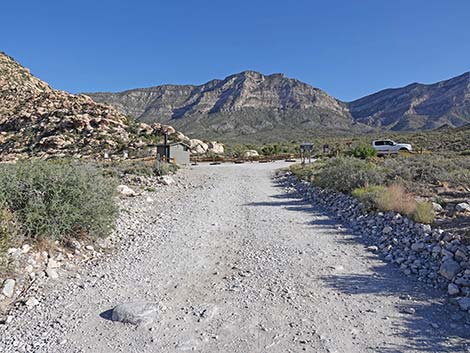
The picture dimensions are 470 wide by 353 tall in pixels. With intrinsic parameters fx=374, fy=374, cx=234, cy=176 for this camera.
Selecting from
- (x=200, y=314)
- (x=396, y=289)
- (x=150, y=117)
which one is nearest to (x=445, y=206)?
(x=396, y=289)

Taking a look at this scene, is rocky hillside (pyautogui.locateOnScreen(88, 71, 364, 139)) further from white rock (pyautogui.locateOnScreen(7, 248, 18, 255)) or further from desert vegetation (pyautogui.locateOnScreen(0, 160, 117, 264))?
white rock (pyautogui.locateOnScreen(7, 248, 18, 255))

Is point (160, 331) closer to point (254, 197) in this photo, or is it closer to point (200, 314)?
point (200, 314)

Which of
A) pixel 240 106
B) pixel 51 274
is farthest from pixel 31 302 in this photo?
pixel 240 106

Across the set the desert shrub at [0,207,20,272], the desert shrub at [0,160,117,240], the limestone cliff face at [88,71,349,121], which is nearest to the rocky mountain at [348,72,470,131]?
the limestone cliff face at [88,71,349,121]

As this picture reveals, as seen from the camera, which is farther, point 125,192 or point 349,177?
→ point 125,192

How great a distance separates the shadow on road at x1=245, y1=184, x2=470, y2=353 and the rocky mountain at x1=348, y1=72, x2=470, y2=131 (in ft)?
391

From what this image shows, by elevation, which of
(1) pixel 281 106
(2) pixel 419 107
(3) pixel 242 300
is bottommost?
(3) pixel 242 300

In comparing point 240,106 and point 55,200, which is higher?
point 240,106

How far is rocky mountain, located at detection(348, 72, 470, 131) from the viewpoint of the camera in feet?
390

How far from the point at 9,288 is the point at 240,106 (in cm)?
13404

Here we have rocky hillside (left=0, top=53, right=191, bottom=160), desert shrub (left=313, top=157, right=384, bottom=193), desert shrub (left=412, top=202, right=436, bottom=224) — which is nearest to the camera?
desert shrub (left=412, top=202, right=436, bottom=224)

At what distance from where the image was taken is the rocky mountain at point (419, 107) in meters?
119

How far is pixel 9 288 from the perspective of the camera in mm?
4770

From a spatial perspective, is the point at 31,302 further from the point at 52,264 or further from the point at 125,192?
the point at 125,192
